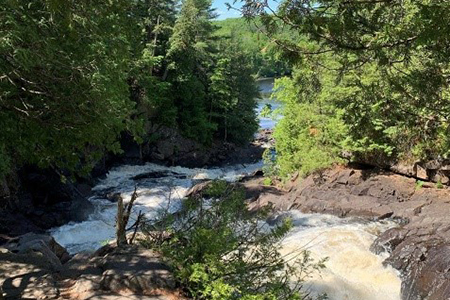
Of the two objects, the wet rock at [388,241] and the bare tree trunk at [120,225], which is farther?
the wet rock at [388,241]

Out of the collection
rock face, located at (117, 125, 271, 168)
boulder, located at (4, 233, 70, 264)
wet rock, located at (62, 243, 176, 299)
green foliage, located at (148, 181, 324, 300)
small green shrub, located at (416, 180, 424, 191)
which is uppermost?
green foliage, located at (148, 181, 324, 300)

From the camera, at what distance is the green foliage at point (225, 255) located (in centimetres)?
425

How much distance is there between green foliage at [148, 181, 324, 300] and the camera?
4.25 meters

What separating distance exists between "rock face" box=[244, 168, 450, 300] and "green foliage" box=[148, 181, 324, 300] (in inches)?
86.1

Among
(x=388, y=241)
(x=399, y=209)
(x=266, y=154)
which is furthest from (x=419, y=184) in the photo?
(x=266, y=154)

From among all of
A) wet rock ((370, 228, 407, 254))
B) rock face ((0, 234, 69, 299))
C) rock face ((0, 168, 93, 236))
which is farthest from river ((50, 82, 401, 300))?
rock face ((0, 234, 69, 299))

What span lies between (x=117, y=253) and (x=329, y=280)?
4.98 m

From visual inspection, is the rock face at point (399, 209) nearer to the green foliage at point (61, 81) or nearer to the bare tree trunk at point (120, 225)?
the bare tree trunk at point (120, 225)

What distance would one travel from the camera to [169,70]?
2883 cm

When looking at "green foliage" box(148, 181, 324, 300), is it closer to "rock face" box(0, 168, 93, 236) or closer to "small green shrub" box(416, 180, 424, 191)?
"rock face" box(0, 168, 93, 236)

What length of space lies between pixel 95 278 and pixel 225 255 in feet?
6.04

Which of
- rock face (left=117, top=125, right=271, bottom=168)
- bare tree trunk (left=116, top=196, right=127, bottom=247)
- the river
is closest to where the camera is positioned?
bare tree trunk (left=116, top=196, right=127, bottom=247)

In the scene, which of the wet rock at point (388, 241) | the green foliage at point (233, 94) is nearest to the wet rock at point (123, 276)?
the wet rock at point (388, 241)

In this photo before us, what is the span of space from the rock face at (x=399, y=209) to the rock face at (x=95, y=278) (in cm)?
312
